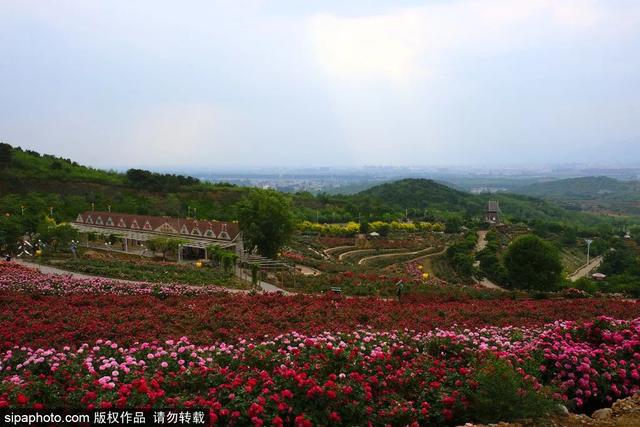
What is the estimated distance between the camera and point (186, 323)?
11.2 meters

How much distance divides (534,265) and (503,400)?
2515cm

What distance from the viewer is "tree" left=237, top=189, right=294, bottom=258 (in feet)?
93.3

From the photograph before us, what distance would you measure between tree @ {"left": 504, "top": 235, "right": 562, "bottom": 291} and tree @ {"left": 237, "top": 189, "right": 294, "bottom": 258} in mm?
13816

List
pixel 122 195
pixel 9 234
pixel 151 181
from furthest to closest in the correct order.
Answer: pixel 151 181, pixel 122 195, pixel 9 234

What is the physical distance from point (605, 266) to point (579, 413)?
149ft

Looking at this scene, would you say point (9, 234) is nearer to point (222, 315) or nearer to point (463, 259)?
point (222, 315)

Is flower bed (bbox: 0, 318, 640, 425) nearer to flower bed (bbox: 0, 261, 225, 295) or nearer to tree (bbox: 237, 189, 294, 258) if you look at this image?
flower bed (bbox: 0, 261, 225, 295)

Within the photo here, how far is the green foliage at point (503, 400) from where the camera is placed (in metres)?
6.36

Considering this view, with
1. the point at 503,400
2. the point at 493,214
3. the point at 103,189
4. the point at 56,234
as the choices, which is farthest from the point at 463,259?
the point at 103,189

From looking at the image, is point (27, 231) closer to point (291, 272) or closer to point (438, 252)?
point (291, 272)

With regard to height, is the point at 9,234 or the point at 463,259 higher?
the point at 9,234

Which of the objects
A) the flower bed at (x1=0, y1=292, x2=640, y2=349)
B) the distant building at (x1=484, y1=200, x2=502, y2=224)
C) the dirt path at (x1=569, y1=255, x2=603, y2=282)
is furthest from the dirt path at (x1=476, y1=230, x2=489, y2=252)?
the flower bed at (x1=0, y1=292, x2=640, y2=349)

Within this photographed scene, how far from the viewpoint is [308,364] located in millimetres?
7289

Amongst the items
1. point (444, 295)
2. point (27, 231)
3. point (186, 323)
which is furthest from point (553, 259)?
point (27, 231)
